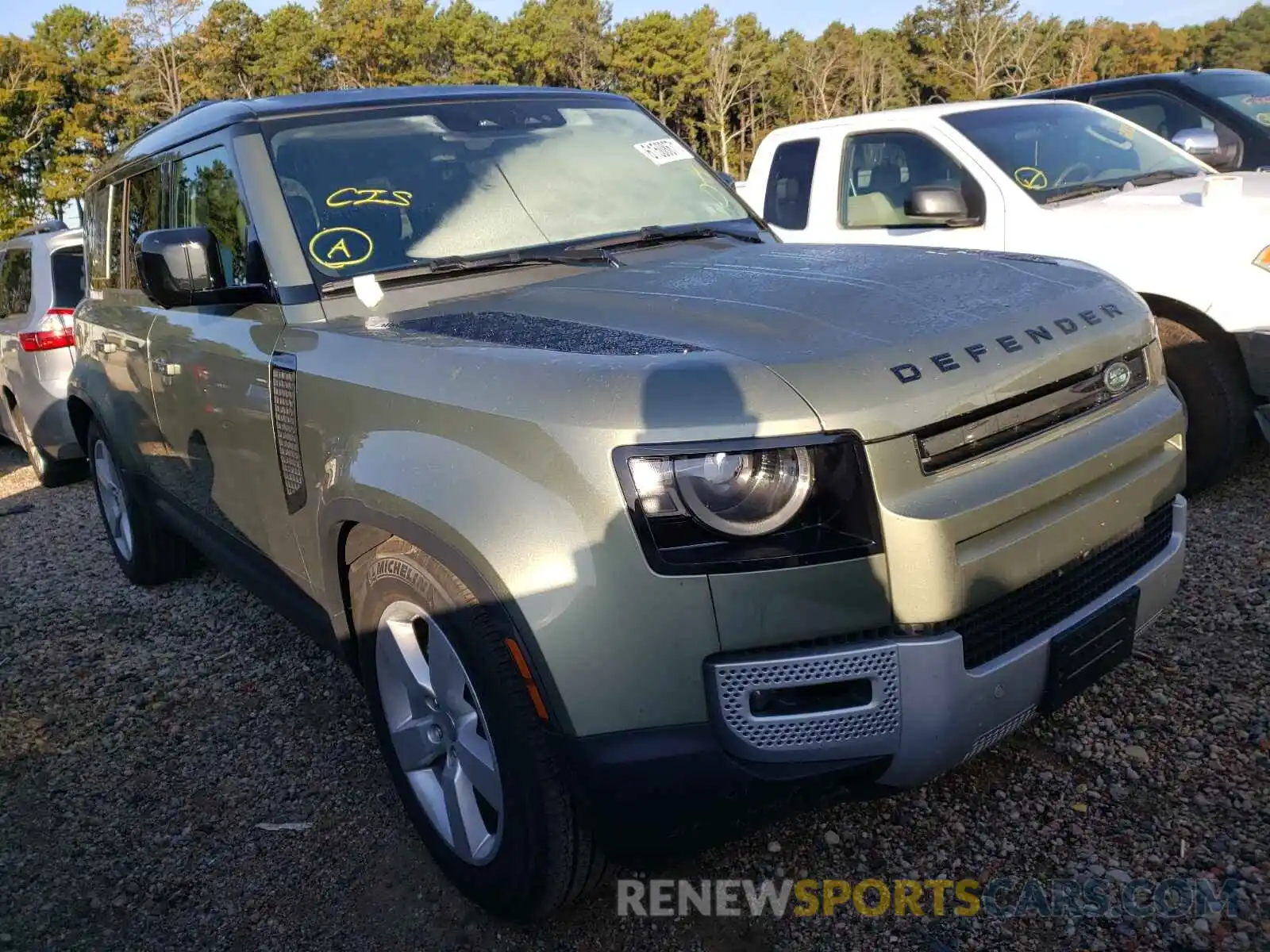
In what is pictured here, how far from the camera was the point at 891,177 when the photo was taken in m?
5.68

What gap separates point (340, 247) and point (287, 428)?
Answer: 0.57 meters

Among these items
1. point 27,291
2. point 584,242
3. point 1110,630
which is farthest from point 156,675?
point 27,291

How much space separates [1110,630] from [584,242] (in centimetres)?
186

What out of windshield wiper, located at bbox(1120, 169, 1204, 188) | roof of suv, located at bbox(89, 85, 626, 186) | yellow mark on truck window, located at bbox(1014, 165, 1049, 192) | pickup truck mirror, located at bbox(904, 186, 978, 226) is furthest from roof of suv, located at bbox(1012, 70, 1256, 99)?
roof of suv, located at bbox(89, 85, 626, 186)

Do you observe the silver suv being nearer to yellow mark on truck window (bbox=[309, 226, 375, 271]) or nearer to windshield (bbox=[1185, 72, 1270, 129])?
yellow mark on truck window (bbox=[309, 226, 375, 271])

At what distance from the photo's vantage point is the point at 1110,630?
2182 mm

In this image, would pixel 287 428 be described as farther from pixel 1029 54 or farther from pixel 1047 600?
pixel 1029 54

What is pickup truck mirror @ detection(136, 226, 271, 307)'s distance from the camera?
274 centimetres

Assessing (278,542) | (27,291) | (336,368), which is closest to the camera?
(336,368)

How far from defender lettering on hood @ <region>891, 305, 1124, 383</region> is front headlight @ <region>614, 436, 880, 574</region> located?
8.5 inches

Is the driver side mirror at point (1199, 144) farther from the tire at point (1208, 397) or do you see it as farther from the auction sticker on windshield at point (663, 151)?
the auction sticker on windshield at point (663, 151)

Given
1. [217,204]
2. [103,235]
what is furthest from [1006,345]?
[103,235]

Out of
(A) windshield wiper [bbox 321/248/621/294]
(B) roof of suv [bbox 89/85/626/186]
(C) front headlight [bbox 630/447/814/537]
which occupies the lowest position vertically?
(C) front headlight [bbox 630/447/814/537]

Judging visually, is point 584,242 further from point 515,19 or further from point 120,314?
point 515,19
